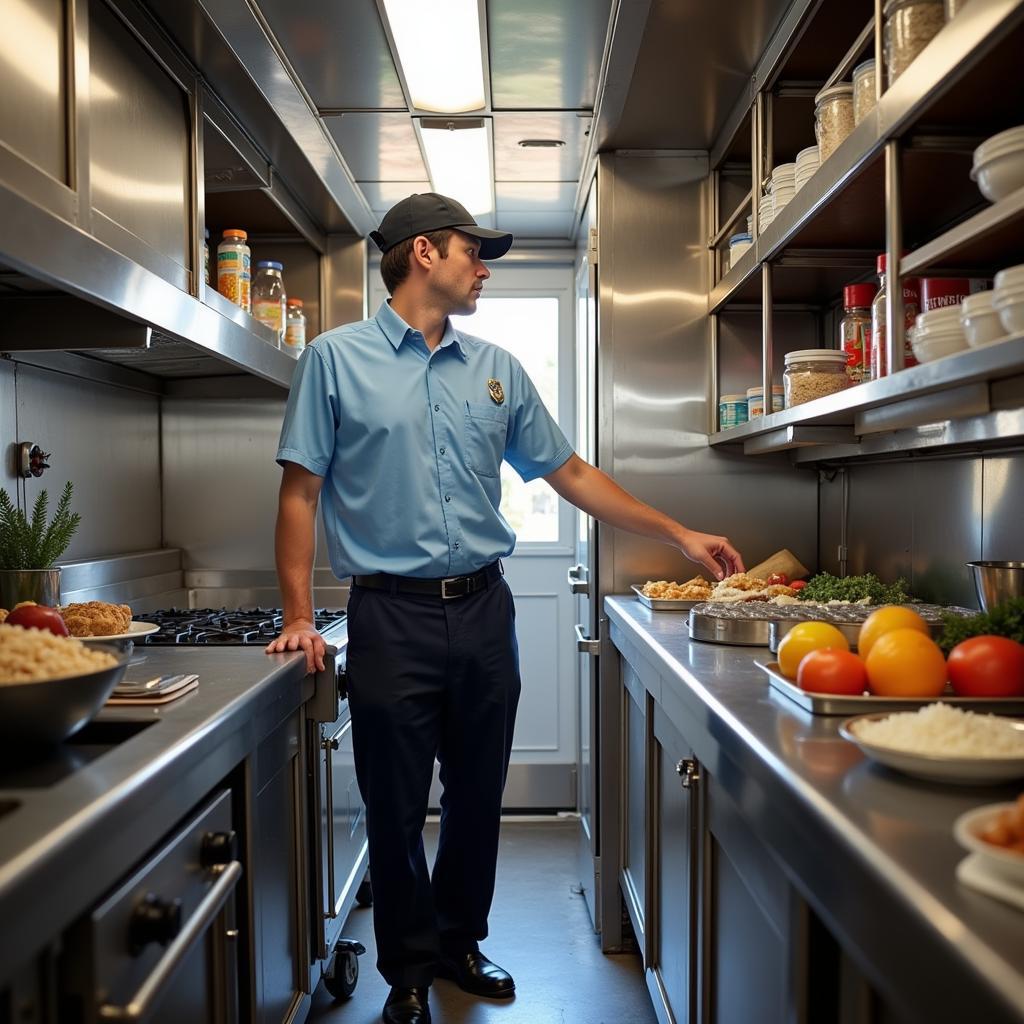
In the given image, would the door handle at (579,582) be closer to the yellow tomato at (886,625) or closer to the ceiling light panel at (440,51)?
the ceiling light panel at (440,51)

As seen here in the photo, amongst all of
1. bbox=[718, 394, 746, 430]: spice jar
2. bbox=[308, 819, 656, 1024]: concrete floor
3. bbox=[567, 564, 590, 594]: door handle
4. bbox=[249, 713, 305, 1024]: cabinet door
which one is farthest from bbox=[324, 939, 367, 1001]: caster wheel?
bbox=[718, 394, 746, 430]: spice jar

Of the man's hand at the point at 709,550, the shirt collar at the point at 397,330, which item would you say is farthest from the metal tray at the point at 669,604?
the shirt collar at the point at 397,330

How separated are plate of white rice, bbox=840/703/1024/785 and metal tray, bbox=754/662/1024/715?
0.48 ft

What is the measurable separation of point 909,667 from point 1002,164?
2.15ft

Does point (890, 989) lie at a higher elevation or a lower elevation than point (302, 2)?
lower

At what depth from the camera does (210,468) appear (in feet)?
11.3

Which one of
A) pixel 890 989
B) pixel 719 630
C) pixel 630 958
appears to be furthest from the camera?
pixel 630 958

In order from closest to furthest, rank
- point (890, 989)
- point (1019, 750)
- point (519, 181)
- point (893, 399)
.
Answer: point (890, 989), point (1019, 750), point (893, 399), point (519, 181)

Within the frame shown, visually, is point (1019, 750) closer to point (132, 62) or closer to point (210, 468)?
point (132, 62)

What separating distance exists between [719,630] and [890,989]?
3.93 feet

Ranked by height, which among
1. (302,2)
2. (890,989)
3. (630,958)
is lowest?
(630,958)

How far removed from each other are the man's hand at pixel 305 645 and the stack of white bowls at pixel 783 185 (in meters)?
1.34

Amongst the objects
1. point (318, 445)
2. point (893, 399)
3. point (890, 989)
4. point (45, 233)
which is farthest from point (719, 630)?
point (45, 233)

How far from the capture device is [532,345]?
4.26m
